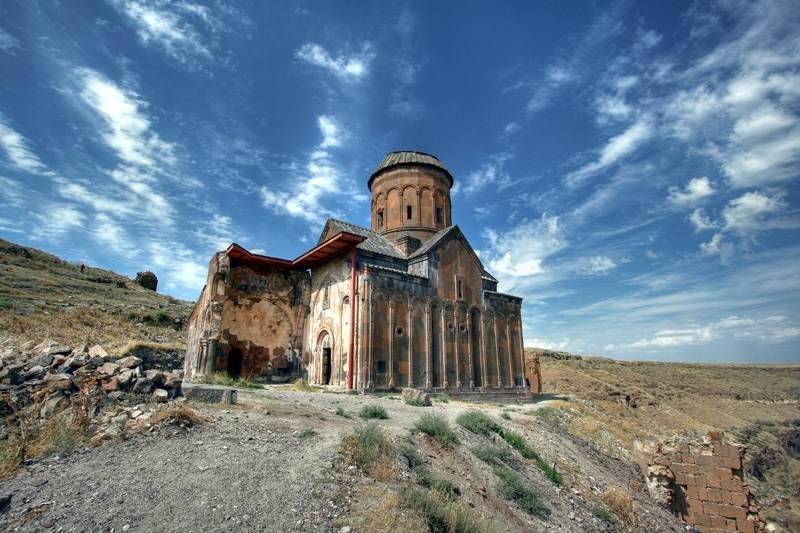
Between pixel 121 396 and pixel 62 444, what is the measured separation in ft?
5.17

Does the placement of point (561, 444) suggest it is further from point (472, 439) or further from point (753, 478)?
point (753, 478)

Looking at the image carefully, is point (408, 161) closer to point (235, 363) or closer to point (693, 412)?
point (235, 363)

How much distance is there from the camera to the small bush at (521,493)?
22.3 feet

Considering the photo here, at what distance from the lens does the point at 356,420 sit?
8.72 m

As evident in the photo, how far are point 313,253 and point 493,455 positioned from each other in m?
12.4

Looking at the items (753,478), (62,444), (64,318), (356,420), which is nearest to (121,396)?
(62,444)

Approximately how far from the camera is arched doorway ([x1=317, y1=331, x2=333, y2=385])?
17469 mm

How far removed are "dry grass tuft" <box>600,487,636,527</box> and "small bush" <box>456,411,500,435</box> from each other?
8.88 feet

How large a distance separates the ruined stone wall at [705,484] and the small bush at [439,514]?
856 centimetres

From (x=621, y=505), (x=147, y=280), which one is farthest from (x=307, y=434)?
(x=147, y=280)

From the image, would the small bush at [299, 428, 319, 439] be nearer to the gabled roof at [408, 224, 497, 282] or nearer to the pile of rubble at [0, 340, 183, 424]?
the pile of rubble at [0, 340, 183, 424]

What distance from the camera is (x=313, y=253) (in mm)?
18188

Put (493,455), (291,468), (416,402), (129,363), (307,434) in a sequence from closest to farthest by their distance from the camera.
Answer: (291,468)
(307,434)
(129,363)
(493,455)
(416,402)

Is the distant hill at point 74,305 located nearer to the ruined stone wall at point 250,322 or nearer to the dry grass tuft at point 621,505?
the ruined stone wall at point 250,322
